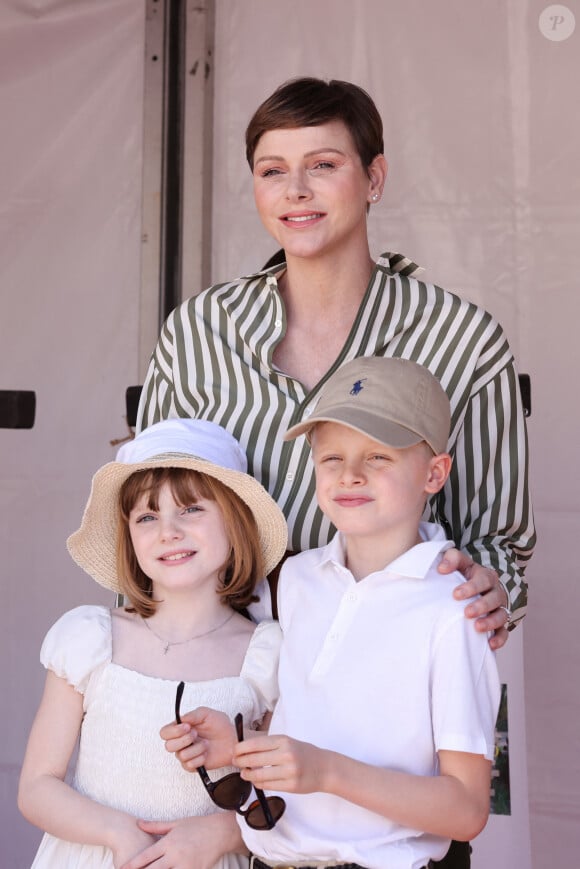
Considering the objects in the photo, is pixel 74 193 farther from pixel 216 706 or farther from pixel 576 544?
pixel 216 706

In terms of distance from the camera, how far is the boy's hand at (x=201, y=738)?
1633 millimetres

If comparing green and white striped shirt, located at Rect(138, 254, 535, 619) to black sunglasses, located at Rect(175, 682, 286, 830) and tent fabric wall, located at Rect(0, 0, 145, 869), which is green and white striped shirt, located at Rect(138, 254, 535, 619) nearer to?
black sunglasses, located at Rect(175, 682, 286, 830)

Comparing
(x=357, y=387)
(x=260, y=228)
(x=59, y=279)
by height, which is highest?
(x=260, y=228)

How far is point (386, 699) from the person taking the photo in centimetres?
162

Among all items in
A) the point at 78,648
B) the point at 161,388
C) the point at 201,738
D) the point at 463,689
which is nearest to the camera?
the point at 463,689

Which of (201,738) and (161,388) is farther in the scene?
(161,388)

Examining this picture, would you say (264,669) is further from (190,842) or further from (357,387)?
(357,387)

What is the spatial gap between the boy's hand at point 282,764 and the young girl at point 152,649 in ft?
1.17

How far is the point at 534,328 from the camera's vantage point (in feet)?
10.9

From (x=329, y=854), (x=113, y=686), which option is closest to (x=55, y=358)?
(x=113, y=686)

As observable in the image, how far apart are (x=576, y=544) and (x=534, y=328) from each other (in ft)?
1.92

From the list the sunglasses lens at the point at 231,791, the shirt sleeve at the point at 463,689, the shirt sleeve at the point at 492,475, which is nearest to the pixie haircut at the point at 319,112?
the shirt sleeve at the point at 492,475

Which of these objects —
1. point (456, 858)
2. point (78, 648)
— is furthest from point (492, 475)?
point (78, 648)

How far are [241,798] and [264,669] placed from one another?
0.92 ft
